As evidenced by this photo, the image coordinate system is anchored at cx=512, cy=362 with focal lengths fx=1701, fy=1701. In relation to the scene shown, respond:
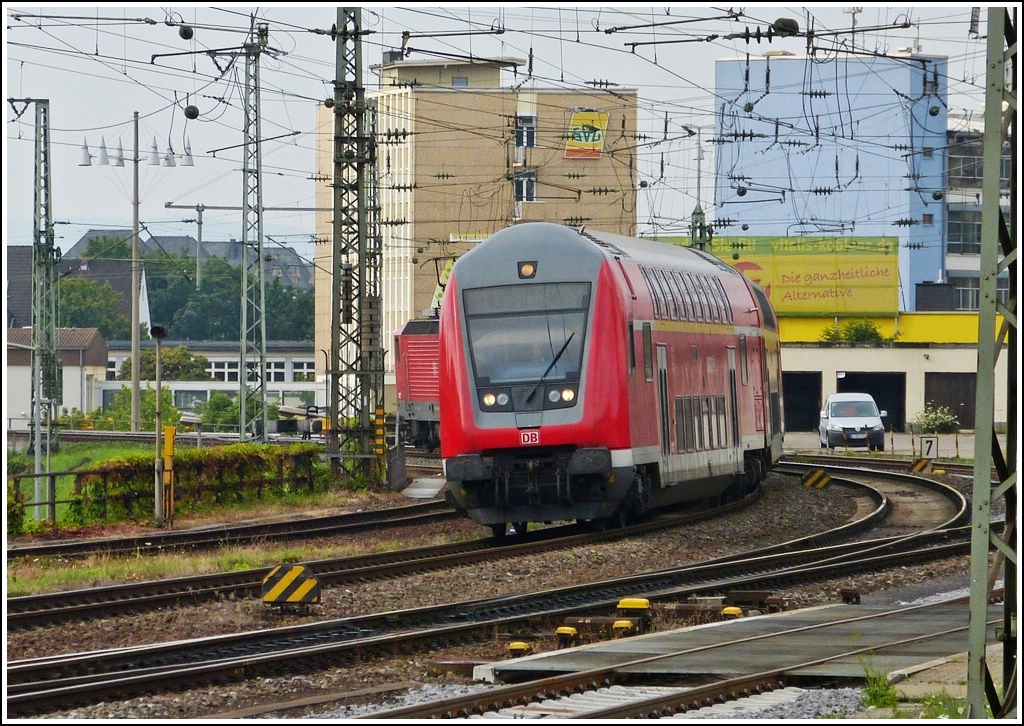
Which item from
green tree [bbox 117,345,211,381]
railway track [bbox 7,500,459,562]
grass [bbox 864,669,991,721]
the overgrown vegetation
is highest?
the overgrown vegetation

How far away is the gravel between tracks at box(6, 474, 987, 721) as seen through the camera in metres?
11.0

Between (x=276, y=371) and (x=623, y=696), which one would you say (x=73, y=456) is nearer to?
(x=623, y=696)

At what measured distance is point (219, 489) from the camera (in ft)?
95.3

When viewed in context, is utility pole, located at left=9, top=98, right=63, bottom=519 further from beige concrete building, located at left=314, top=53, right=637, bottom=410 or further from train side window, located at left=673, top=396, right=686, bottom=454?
beige concrete building, located at left=314, top=53, right=637, bottom=410

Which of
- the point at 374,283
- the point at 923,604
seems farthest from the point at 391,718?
the point at 374,283

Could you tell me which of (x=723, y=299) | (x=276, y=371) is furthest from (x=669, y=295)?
(x=276, y=371)

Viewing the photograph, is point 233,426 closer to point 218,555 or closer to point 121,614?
point 218,555

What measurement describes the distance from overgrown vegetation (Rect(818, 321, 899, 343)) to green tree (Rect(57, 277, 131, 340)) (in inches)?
2308

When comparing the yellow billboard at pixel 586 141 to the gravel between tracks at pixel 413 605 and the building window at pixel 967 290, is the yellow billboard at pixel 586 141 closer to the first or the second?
the building window at pixel 967 290

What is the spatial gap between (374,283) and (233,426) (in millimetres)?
36404

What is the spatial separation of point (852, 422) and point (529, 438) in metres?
35.4

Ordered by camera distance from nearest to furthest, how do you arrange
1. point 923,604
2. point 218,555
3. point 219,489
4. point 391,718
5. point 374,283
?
point 391,718, point 923,604, point 218,555, point 219,489, point 374,283

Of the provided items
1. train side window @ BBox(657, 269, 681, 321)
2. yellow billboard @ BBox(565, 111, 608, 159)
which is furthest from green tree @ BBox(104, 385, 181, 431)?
train side window @ BBox(657, 269, 681, 321)

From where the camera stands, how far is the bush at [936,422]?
65.0 m
